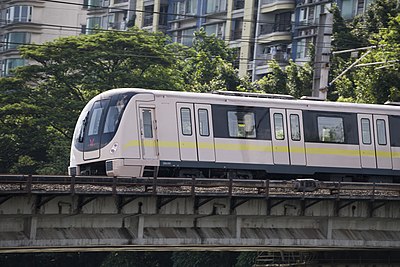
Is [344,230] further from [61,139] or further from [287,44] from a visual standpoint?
[287,44]

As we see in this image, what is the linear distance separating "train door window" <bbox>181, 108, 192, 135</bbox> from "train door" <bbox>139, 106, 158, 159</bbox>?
3.26 feet

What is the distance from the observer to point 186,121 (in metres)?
37.8

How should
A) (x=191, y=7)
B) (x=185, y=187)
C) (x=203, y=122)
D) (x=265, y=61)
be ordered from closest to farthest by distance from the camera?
(x=185, y=187) < (x=203, y=122) < (x=265, y=61) < (x=191, y=7)

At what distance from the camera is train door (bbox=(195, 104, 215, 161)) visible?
37875mm

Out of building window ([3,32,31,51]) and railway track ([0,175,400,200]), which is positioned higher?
building window ([3,32,31,51])

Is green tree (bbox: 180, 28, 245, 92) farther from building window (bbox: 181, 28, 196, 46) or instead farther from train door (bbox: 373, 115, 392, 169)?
train door (bbox: 373, 115, 392, 169)

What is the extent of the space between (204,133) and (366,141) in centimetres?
665

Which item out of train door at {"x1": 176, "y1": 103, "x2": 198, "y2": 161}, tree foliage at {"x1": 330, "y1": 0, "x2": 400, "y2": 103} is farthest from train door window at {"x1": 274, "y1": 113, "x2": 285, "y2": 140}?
tree foliage at {"x1": 330, "y1": 0, "x2": 400, "y2": 103}

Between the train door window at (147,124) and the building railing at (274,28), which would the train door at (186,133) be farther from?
the building railing at (274,28)

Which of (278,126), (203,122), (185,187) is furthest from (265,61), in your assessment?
(185,187)

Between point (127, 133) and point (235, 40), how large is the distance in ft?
185

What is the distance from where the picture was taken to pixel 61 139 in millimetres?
69000

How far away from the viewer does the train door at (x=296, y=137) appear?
40031 mm

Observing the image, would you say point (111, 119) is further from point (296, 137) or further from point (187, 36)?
point (187, 36)
